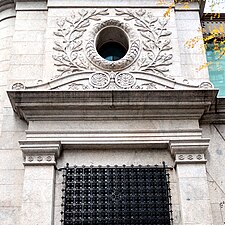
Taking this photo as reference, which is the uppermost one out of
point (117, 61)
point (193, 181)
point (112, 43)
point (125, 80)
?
point (112, 43)

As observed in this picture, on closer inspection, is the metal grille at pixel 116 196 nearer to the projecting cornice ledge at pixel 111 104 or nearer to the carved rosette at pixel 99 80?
the projecting cornice ledge at pixel 111 104

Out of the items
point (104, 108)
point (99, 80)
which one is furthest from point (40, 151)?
point (99, 80)

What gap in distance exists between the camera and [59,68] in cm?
1135

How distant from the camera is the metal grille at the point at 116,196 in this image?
9541 millimetres

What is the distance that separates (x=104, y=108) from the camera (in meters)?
10.7

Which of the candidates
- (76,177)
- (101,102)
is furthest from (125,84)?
(76,177)

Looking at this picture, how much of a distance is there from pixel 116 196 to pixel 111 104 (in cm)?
240

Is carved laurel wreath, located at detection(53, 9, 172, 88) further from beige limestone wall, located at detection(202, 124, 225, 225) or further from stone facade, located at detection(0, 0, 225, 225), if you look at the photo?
beige limestone wall, located at detection(202, 124, 225, 225)

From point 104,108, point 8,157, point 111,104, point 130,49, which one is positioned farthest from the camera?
point 130,49

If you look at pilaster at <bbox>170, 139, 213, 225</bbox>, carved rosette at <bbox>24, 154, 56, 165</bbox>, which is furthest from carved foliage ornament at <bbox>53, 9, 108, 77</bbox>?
pilaster at <bbox>170, 139, 213, 225</bbox>

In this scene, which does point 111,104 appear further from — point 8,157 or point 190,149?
point 8,157

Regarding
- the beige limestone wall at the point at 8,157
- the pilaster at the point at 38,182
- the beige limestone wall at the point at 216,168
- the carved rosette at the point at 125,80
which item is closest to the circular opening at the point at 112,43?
the carved rosette at the point at 125,80

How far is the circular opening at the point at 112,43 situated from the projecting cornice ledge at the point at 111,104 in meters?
2.05

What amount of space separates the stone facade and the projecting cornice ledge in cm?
3
